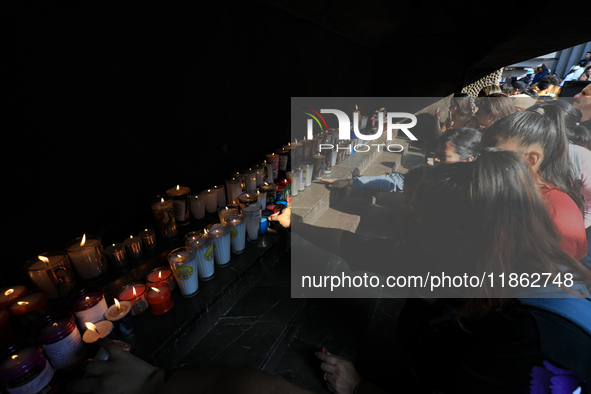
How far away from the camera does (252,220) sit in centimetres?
193

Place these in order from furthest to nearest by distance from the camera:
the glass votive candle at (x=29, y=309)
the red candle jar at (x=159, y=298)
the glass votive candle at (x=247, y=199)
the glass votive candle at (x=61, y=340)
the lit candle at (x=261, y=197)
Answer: the lit candle at (x=261, y=197), the glass votive candle at (x=247, y=199), the red candle jar at (x=159, y=298), the glass votive candle at (x=29, y=309), the glass votive candle at (x=61, y=340)

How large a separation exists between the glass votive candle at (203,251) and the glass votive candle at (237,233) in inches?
7.4

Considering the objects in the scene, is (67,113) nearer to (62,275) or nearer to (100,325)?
(62,275)

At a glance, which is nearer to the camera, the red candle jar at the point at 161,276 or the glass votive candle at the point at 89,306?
the glass votive candle at the point at 89,306

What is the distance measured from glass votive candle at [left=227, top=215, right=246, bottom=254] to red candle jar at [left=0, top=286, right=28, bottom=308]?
3.21ft

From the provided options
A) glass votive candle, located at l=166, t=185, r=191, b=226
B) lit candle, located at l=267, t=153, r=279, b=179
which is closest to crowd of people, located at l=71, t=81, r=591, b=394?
glass votive candle, located at l=166, t=185, r=191, b=226

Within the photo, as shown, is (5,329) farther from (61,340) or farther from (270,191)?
(270,191)

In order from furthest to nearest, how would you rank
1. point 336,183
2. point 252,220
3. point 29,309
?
point 336,183
point 252,220
point 29,309

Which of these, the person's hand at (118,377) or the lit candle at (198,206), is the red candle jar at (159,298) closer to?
the person's hand at (118,377)

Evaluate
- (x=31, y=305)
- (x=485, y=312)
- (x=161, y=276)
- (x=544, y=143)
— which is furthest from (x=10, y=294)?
(x=544, y=143)

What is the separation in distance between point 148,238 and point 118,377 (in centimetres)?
98

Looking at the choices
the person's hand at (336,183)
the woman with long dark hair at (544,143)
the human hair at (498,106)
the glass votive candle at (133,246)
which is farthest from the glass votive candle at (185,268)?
the human hair at (498,106)

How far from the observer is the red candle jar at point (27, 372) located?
90 cm

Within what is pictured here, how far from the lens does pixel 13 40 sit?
1.19 meters
